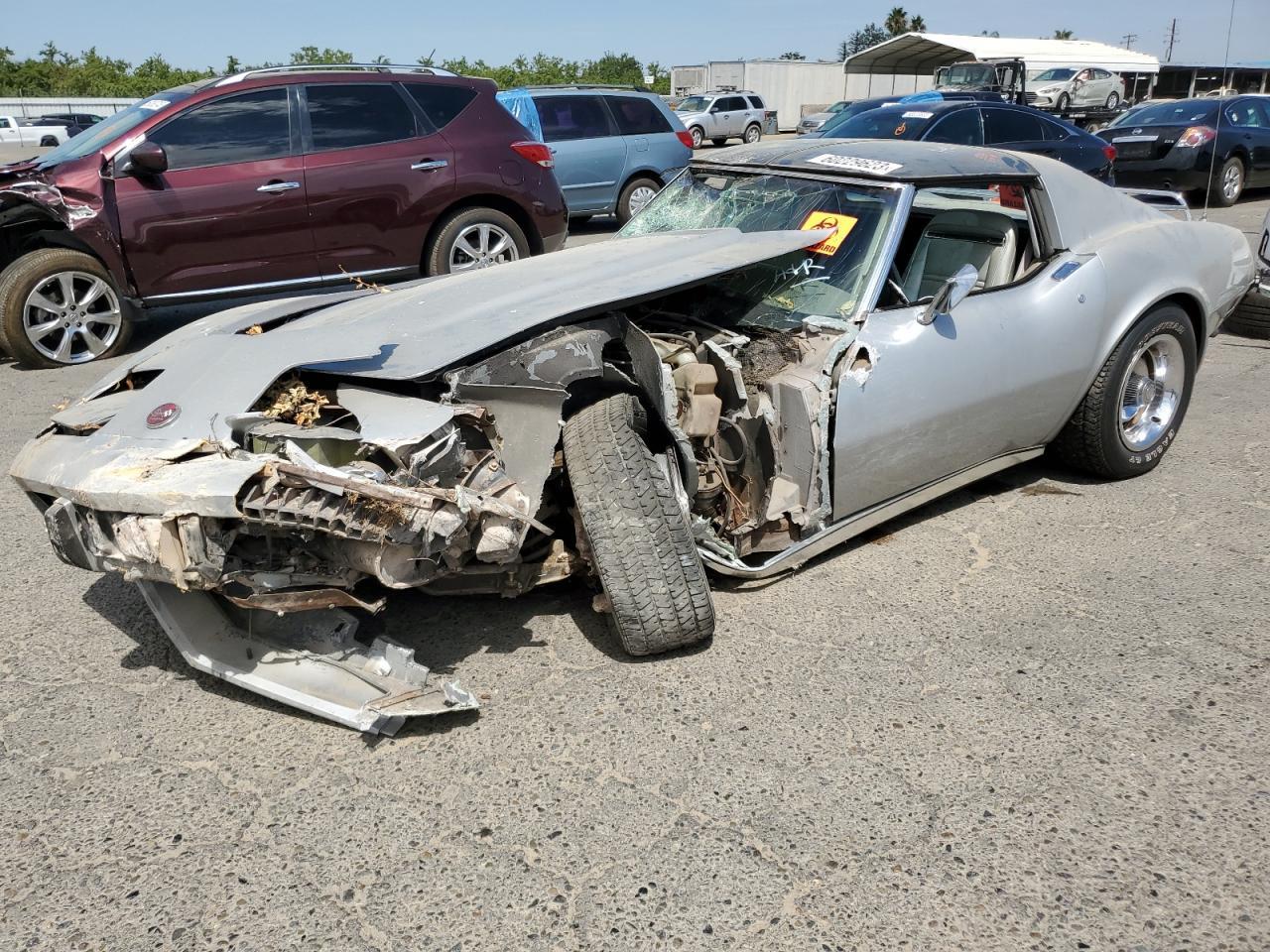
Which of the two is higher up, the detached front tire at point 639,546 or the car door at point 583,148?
the car door at point 583,148

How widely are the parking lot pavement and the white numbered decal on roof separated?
157cm

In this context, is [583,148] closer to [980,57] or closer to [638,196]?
[638,196]

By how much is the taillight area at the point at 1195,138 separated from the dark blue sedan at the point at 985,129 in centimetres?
158

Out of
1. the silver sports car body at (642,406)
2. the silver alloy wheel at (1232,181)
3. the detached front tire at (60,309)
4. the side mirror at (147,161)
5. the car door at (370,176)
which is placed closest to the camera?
the silver sports car body at (642,406)

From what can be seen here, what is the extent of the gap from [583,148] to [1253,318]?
753 cm

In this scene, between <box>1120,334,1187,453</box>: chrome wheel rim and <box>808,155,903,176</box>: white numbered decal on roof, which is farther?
<box>1120,334,1187,453</box>: chrome wheel rim

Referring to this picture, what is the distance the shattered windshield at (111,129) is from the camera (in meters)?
6.64

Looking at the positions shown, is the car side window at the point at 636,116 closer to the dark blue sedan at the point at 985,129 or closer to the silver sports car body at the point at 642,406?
the dark blue sedan at the point at 985,129

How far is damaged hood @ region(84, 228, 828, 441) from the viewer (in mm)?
2945

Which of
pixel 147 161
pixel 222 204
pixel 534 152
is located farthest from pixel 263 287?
pixel 534 152

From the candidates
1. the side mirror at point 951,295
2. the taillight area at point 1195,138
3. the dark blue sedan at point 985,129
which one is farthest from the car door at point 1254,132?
the side mirror at point 951,295

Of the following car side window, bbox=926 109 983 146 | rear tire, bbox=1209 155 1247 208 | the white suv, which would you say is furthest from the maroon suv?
the white suv

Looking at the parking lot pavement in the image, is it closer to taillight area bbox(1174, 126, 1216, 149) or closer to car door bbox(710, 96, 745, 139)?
taillight area bbox(1174, 126, 1216, 149)

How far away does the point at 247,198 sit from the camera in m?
6.70
